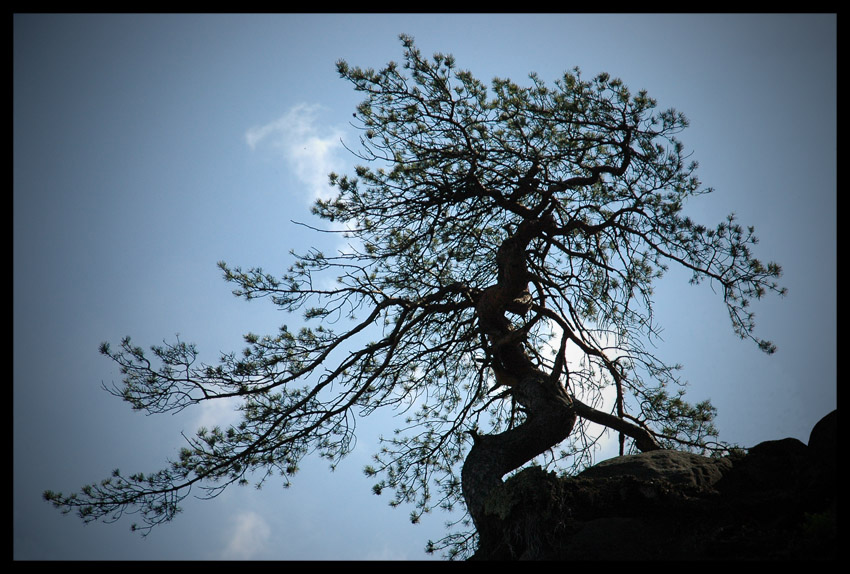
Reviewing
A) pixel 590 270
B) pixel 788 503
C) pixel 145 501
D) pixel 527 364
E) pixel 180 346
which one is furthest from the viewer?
pixel 590 270

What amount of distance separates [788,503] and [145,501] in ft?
14.1

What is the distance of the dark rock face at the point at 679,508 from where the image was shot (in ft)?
9.51

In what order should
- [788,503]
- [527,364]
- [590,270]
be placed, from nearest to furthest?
1. [788,503]
2. [527,364]
3. [590,270]

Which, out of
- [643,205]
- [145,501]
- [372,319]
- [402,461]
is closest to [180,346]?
[145,501]

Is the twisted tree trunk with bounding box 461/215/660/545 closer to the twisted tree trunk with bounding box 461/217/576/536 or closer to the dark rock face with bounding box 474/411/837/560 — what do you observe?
the twisted tree trunk with bounding box 461/217/576/536

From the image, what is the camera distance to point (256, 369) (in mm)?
4340

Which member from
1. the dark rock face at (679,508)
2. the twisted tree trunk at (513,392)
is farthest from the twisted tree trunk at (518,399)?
the dark rock face at (679,508)

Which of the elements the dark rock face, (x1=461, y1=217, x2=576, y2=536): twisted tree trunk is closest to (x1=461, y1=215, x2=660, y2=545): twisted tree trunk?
(x1=461, y1=217, x2=576, y2=536): twisted tree trunk

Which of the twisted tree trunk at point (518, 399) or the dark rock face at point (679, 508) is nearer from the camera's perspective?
the dark rock face at point (679, 508)

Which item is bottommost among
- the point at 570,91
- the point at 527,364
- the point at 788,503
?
the point at 788,503

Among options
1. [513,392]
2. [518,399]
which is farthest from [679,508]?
[513,392]

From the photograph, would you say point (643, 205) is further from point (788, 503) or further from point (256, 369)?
point (256, 369)

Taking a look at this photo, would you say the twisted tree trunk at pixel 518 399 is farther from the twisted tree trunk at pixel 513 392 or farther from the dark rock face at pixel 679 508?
the dark rock face at pixel 679 508

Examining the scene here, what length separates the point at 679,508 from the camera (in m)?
3.29
